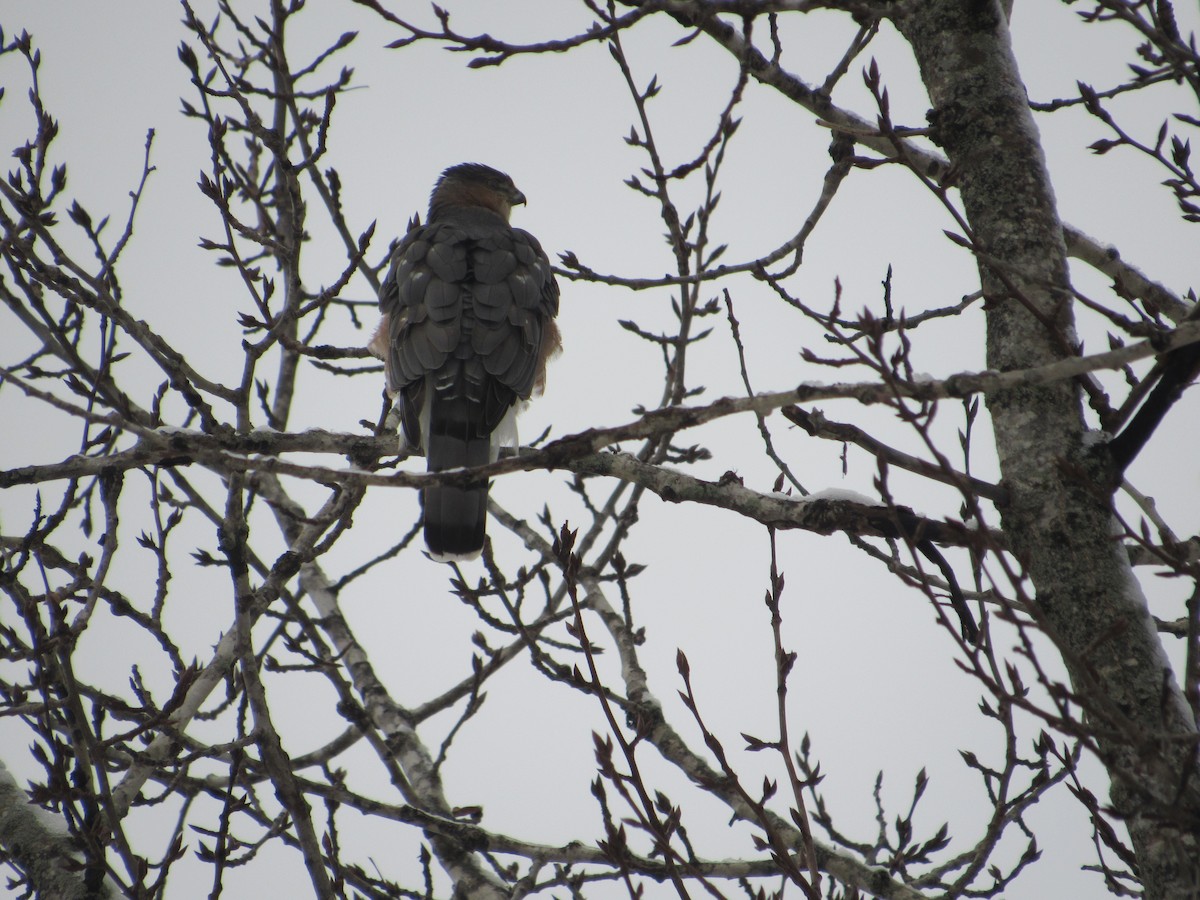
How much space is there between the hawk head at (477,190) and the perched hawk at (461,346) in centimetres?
120

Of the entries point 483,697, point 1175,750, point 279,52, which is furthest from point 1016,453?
point 279,52

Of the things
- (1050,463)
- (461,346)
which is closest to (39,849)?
(461,346)

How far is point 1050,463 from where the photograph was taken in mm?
2035

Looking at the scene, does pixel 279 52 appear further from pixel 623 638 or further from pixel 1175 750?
pixel 1175 750

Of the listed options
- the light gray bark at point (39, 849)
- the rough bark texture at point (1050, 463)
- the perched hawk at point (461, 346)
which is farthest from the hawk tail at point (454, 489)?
the rough bark texture at point (1050, 463)

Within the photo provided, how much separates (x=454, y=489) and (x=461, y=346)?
0.84 m

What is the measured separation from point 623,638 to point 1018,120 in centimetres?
219

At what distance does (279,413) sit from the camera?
4066 millimetres

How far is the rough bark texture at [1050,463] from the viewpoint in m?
1.64

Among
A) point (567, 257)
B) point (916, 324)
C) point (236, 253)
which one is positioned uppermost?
point (567, 257)

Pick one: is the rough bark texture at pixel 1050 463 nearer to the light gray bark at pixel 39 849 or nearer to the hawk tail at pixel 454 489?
the hawk tail at pixel 454 489

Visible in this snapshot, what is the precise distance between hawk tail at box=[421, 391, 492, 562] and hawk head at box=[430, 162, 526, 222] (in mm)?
2745

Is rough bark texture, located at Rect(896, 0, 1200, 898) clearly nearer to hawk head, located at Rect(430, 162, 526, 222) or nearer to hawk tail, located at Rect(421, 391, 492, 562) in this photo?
hawk tail, located at Rect(421, 391, 492, 562)

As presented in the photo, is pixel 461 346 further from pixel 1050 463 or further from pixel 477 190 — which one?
pixel 1050 463
